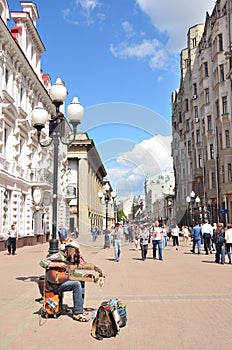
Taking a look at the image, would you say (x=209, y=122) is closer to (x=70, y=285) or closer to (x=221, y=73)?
(x=221, y=73)

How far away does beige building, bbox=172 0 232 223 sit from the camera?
124 ft

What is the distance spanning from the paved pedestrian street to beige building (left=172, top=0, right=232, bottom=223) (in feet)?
85.5

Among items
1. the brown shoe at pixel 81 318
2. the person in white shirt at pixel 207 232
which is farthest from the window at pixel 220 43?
the brown shoe at pixel 81 318

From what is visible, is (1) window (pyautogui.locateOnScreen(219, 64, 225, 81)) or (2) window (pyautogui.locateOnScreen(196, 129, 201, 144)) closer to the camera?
(1) window (pyautogui.locateOnScreen(219, 64, 225, 81))

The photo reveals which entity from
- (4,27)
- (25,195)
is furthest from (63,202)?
(4,27)

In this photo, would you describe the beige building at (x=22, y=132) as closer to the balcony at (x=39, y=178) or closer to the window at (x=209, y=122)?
the balcony at (x=39, y=178)

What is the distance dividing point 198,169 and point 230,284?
Answer: 38.5 m

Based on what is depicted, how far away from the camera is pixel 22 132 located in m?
27.0

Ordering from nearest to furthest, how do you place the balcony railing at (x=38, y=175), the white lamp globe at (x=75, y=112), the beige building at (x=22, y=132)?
1. the white lamp globe at (x=75, y=112)
2. the beige building at (x=22, y=132)
3. the balcony railing at (x=38, y=175)

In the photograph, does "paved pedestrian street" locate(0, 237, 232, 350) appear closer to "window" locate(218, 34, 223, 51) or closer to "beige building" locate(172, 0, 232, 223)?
"beige building" locate(172, 0, 232, 223)

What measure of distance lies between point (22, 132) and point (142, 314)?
21.9 m

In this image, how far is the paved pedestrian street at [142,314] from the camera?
531cm

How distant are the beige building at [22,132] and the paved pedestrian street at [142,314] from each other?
1290 centimetres

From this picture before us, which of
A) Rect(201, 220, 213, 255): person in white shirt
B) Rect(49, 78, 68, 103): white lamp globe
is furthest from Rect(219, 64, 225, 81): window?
Rect(49, 78, 68, 103): white lamp globe
